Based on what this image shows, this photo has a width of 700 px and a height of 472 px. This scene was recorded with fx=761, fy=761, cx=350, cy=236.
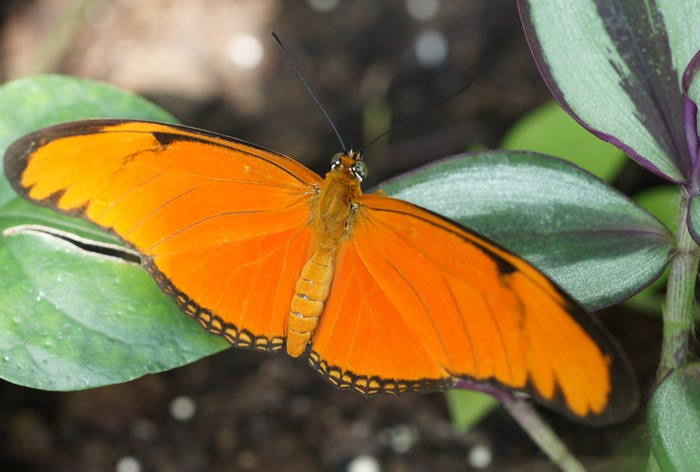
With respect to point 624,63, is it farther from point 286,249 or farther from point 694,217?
point 286,249

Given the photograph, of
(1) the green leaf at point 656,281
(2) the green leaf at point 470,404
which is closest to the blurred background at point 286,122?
(1) the green leaf at point 656,281

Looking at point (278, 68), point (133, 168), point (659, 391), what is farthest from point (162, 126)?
point (278, 68)

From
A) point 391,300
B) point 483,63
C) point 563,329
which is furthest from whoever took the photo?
point 483,63

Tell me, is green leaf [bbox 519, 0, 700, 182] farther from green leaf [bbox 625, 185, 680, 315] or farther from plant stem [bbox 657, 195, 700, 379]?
green leaf [bbox 625, 185, 680, 315]

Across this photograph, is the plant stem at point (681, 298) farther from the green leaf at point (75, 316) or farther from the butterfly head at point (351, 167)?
the green leaf at point (75, 316)

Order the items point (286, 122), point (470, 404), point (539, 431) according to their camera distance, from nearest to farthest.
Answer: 1. point (539, 431)
2. point (470, 404)
3. point (286, 122)

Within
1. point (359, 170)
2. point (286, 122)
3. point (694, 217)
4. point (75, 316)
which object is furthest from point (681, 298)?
point (286, 122)

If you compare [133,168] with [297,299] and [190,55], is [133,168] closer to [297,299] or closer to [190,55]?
[297,299]

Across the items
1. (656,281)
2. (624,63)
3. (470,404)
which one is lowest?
(470,404)
